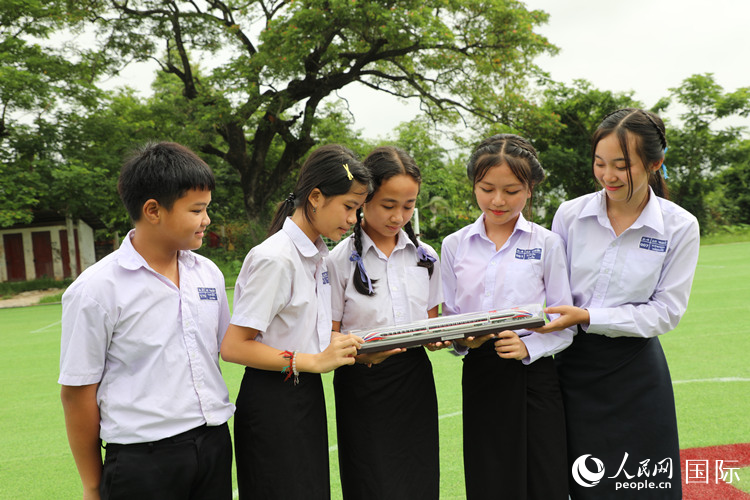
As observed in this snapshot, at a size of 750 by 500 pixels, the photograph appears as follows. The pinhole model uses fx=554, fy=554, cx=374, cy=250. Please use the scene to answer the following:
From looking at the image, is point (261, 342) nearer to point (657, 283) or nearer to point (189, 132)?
point (657, 283)

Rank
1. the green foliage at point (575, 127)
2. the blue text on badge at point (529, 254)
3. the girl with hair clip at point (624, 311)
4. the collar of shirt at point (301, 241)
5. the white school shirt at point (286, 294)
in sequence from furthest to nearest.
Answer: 1. the green foliage at point (575, 127)
2. the blue text on badge at point (529, 254)
3. the girl with hair clip at point (624, 311)
4. the collar of shirt at point (301, 241)
5. the white school shirt at point (286, 294)

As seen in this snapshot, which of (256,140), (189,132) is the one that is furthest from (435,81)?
(189,132)

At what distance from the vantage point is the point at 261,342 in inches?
73.6

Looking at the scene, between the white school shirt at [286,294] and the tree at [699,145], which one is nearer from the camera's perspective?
the white school shirt at [286,294]

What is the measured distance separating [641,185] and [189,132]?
15.4m

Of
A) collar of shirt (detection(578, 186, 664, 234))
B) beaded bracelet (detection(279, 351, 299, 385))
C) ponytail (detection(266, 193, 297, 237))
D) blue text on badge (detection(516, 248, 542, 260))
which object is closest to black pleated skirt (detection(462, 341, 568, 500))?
blue text on badge (detection(516, 248, 542, 260))

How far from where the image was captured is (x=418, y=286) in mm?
2221

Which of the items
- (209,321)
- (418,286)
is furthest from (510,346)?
(209,321)

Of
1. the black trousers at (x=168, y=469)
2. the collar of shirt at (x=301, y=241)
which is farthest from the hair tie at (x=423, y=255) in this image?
the black trousers at (x=168, y=469)

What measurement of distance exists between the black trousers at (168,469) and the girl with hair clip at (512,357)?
0.95 metres

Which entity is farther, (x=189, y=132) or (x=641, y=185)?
(x=189, y=132)

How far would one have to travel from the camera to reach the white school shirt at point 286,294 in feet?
5.85

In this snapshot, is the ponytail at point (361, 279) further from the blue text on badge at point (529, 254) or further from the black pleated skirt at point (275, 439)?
the blue text on badge at point (529, 254)

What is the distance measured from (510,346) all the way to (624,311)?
0.44 meters
